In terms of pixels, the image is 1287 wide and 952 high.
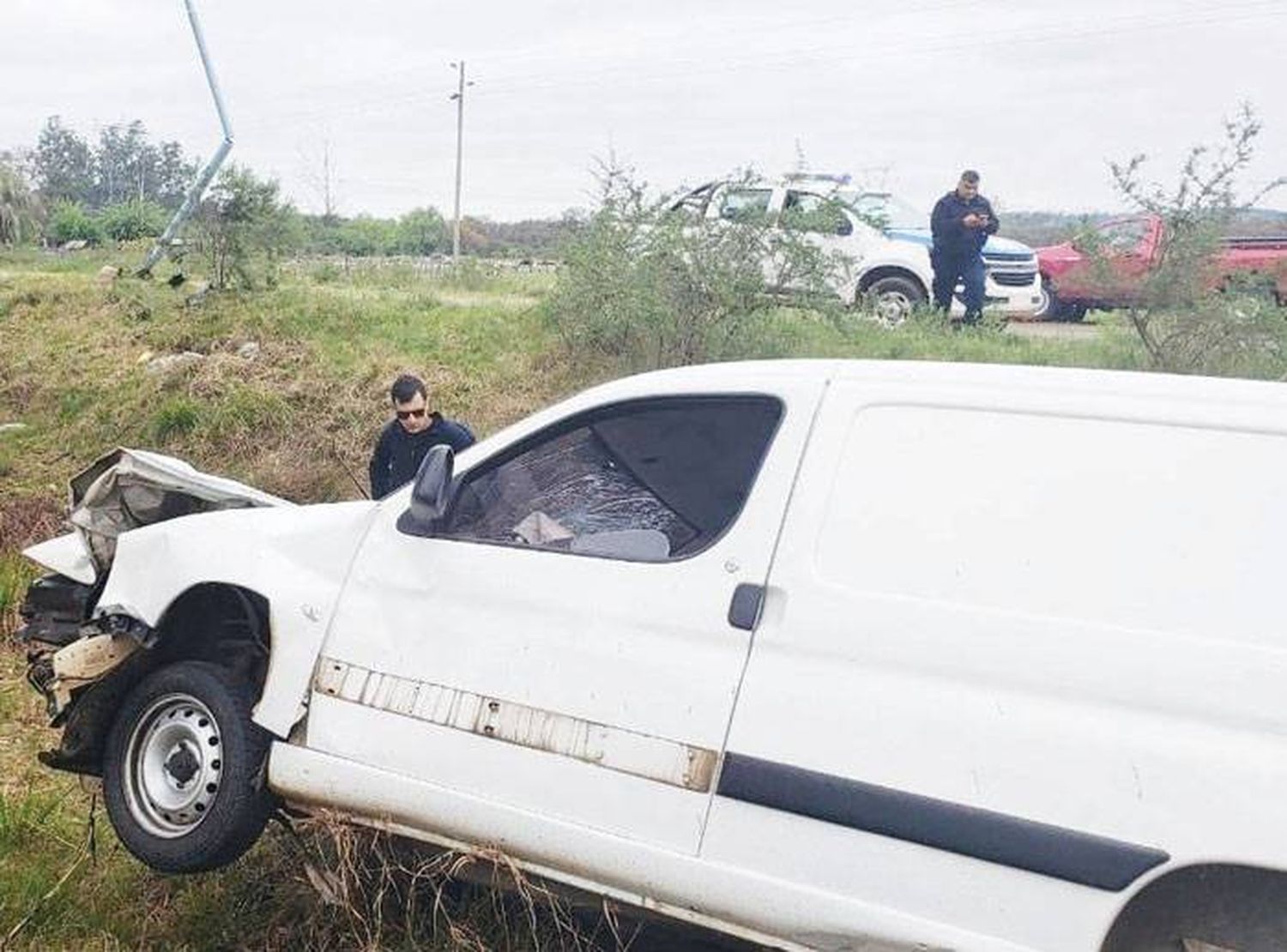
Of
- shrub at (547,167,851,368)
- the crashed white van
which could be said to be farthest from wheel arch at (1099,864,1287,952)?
shrub at (547,167,851,368)

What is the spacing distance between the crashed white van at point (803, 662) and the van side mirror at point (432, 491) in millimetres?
12

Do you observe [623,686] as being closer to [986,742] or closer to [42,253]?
[986,742]

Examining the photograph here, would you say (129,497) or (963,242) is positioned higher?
(963,242)

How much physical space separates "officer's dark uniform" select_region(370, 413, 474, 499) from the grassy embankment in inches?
78.6

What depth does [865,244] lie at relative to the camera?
12578 millimetres

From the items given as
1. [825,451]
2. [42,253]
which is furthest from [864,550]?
[42,253]

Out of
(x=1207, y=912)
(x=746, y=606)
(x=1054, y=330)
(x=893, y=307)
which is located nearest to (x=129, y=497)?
(x=746, y=606)

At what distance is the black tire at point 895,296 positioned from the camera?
38.9ft

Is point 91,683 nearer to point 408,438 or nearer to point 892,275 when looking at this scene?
point 408,438

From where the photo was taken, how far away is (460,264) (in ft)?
63.7

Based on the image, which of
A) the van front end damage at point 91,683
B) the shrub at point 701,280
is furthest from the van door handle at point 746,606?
the shrub at point 701,280

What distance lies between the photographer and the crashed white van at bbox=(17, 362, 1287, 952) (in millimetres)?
2715

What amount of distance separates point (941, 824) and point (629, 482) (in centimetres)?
134

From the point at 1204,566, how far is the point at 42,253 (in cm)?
2813
